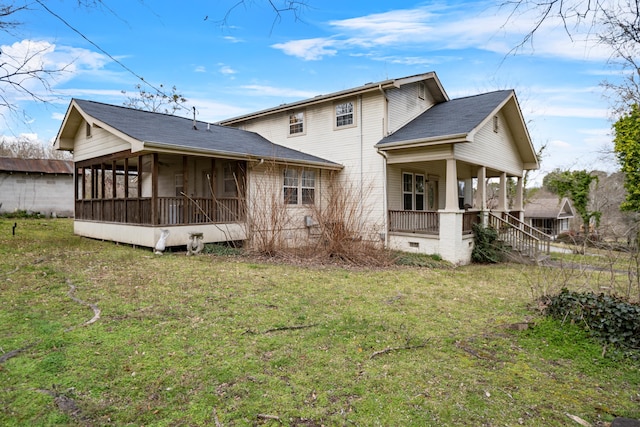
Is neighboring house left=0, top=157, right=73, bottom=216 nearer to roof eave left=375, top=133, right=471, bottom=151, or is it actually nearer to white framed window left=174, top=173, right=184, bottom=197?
white framed window left=174, top=173, right=184, bottom=197

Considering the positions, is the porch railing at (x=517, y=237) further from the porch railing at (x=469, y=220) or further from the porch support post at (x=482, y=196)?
the porch railing at (x=469, y=220)

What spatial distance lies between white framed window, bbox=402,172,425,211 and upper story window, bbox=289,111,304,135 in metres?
4.65

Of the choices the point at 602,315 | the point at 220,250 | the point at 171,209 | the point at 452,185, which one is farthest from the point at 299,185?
the point at 602,315

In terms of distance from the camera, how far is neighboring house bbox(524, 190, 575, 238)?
33287 millimetres

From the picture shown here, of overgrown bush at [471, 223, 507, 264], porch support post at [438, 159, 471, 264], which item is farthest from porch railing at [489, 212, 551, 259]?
porch support post at [438, 159, 471, 264]

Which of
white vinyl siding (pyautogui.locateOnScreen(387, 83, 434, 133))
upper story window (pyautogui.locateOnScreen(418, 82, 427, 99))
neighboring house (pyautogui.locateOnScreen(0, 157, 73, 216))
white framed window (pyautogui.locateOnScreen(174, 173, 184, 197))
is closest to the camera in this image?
white vinyl siding (pyautogui.locateOnScreen(387, 83, 434, 133))

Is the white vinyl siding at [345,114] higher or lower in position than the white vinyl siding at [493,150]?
higher

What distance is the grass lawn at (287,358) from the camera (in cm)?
285

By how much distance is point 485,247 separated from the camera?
1188 cm

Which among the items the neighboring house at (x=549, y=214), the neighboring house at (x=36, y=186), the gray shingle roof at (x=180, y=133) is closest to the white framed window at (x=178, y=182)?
the gray shingle roof at (x=180, y=133)

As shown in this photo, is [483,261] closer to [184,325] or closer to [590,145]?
[184,325]

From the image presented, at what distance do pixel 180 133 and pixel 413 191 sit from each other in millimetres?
8941

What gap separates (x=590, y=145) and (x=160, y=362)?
3084 centimetres

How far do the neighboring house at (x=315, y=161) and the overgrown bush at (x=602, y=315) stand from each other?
5953 mm
